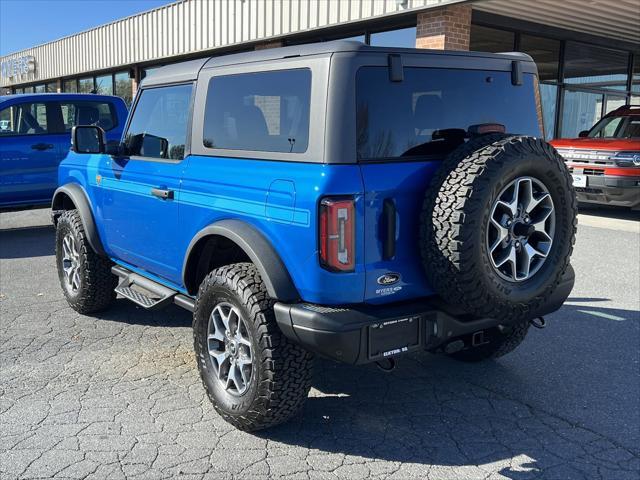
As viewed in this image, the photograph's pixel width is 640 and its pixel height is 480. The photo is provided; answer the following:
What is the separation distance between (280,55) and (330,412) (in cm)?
199

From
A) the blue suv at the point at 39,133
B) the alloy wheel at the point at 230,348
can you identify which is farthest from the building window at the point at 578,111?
the alloy wheel at the point at 230,348

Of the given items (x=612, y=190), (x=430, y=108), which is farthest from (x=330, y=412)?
(x=612, y=190)

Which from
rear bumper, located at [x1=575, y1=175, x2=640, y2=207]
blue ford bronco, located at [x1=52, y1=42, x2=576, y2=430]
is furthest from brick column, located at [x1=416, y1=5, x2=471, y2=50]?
blue ford bronco, located at [x1=52, y1=42, x2=576, y2=430]

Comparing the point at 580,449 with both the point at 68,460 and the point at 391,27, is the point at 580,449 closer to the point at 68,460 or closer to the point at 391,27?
the point at 68,460

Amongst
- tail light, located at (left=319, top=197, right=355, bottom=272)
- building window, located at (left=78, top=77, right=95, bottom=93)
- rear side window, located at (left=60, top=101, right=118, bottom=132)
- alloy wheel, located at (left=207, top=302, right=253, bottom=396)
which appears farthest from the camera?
building window, located at (left=78, top=77, right=95, bottom=93)

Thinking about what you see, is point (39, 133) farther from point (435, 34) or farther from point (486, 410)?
point (486, 410)

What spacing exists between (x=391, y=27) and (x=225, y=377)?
967 centimetres

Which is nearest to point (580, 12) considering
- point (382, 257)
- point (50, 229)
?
point (50, 229)

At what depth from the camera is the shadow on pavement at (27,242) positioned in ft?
25.5

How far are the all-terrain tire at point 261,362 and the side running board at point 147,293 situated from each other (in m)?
0.69

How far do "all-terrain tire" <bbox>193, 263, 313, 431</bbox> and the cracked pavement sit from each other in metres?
0.16

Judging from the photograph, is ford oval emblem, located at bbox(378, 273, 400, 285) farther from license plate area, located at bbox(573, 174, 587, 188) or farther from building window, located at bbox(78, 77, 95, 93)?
building window, located at bbox(78, 77, 95, 93)

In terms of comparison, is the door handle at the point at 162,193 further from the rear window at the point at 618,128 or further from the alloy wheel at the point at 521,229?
the rear window at the point at 618,128

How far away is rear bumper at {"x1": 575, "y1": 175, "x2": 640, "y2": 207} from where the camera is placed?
970 cm
